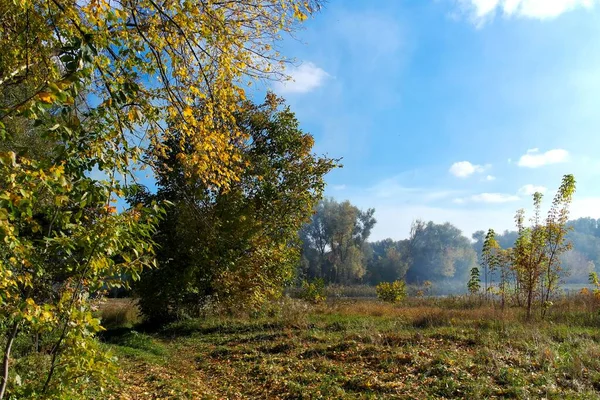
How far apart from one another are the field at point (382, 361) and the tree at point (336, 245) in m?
50.6

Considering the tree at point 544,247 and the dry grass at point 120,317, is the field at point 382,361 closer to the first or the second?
the tree at point 544,247

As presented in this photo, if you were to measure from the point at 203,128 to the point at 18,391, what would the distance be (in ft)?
10.9

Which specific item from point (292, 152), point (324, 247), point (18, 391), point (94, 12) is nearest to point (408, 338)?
point (18, 391)

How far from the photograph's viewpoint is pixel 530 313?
11.8 metres

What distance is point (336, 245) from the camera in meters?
65.3

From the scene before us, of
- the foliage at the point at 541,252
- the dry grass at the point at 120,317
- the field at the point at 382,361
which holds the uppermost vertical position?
the foliage at the point at 541,252

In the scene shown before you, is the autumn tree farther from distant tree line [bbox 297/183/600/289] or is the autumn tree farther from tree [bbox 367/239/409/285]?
tree [bbox 367/239/409/285]

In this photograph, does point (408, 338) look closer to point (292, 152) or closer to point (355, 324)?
point (355, 324)

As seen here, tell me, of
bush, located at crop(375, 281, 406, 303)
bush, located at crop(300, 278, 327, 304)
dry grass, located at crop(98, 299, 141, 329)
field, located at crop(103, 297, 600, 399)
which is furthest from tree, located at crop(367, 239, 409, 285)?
field, located at crop(103, 297, 600, 399)

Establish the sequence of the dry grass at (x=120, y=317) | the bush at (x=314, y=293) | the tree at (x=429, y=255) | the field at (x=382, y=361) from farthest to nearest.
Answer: the tree at (x=429, y=255)
the bush at (x=314, y=293)
the dry grass at (x=120, y=317)
the field at (x=382, y=361)

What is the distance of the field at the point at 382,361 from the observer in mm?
5746

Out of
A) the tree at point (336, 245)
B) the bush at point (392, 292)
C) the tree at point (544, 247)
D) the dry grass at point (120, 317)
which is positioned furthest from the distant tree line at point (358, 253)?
the tree at point (544, 247)

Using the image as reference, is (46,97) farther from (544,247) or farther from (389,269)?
(389,269)

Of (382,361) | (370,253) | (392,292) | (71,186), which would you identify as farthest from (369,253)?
(71,186)
